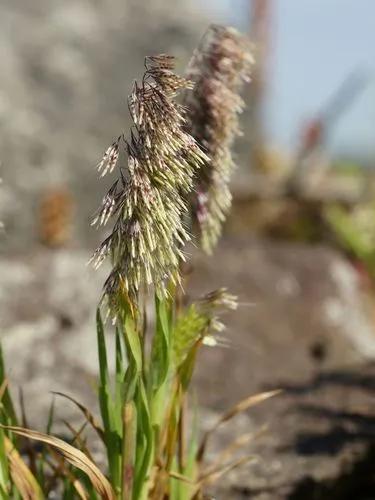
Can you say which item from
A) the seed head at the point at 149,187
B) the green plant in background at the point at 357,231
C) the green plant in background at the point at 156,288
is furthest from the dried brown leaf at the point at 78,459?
the green plant in background at the point at 357,231

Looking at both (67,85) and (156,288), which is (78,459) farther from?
(67,85)

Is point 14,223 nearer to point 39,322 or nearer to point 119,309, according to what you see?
point 39,322

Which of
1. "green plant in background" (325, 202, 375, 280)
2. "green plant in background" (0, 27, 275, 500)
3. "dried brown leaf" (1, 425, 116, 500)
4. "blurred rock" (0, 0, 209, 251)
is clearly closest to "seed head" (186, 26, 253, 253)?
"green plant in background" (0, 27, 275, 500)

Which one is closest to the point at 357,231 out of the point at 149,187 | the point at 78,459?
the point at 78,459

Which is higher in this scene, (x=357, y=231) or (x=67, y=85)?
(x=67, y=85)

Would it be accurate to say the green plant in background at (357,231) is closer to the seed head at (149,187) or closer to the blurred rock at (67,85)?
the blurred rock at (67,85)

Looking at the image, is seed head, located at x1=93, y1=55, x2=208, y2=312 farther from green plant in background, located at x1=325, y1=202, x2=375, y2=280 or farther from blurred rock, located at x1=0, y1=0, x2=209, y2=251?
green plant in background, located at x1=325, y1=202, x2=375, y2=280

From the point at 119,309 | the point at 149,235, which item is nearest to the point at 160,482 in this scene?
the point at 119,309
